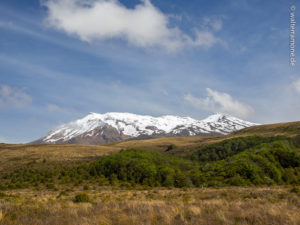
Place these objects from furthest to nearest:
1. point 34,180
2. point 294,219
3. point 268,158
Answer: point 268,158
point 34,180
point 294,219

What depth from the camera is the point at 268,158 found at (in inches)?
2259

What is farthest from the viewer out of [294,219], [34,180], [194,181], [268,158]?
[268,158]

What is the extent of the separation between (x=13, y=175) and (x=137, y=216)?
197 ft

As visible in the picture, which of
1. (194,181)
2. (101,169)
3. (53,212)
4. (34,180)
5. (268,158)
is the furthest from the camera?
(101,169)

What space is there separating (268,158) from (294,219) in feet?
184

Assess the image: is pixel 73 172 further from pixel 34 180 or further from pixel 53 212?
pixel 53 212

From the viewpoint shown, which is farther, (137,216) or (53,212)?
(53,212)

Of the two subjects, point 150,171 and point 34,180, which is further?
point 150,171

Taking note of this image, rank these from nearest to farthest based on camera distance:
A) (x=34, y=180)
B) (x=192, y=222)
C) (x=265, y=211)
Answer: (x=192, y=222) → (x=265, y=211) → (x=34, y=180)

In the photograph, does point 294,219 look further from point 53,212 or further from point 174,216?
point 53,212

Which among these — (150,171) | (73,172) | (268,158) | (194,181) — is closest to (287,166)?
(268,158)

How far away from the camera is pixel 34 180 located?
2119 inches

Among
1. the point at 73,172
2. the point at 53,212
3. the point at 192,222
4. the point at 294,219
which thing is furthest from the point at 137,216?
the point at 73,172

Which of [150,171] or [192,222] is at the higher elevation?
[192,222]
